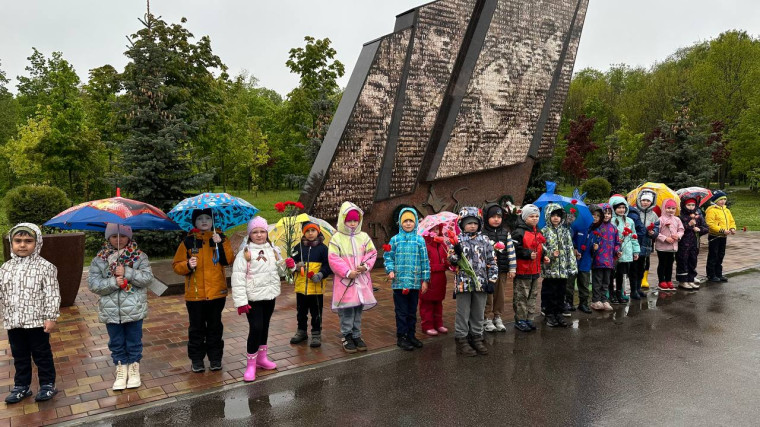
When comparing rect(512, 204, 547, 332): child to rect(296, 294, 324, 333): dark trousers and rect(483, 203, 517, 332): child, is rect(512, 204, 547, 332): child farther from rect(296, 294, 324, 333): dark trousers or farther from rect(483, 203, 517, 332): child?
rect(296, 294, 324, 333): dark trousers

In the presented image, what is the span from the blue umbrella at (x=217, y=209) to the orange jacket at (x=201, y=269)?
6.4 inches

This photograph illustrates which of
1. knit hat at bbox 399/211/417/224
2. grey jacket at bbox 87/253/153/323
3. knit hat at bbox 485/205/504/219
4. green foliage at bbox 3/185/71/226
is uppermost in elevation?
knit hat at bbox 485/205/504/219

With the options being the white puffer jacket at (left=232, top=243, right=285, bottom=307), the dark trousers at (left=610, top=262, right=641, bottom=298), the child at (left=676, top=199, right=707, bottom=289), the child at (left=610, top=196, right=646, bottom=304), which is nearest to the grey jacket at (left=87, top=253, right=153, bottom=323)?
the white puffer jacket at (left=232, top=243, right=285, bottom=307)

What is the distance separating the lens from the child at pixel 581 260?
21.8 feet

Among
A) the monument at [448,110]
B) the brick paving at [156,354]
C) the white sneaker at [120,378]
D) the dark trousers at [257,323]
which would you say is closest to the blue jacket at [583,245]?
the brick paving at [156,354]

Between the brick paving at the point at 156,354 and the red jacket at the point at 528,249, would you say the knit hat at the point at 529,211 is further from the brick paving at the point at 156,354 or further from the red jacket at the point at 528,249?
the brick paving at the point at 156,354

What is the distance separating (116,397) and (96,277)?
42.2 inches

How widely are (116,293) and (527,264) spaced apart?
4577 mm

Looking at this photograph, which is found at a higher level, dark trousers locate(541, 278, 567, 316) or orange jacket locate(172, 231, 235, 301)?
orange jacket locate(172, 231, 235, 301)

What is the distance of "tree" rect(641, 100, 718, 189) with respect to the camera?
1512cm

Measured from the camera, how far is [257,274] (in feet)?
15.1

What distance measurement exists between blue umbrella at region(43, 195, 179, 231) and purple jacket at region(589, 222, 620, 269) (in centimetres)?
581

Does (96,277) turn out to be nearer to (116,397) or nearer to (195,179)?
(116,397)

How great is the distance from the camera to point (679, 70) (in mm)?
38844
